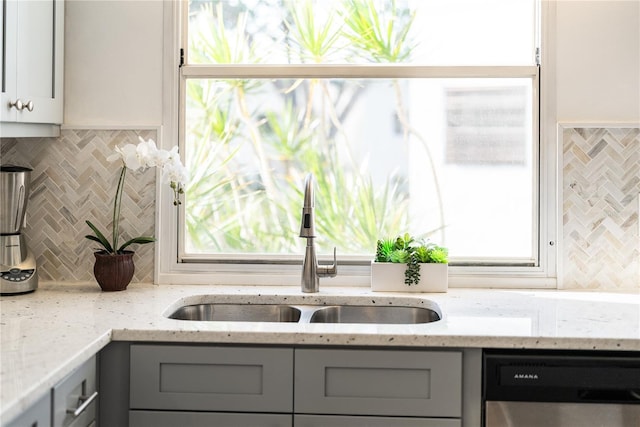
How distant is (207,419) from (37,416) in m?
0.54

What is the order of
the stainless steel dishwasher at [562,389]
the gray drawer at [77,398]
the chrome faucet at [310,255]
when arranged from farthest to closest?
the chrome faucet at [310,255], the stainless steel dishwasher at [562,389], the gray drawer at [77,398]

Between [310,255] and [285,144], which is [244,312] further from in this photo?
[285,144]

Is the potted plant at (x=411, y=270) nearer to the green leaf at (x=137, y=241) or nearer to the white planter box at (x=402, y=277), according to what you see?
the white planter box at (x=402, y=277)

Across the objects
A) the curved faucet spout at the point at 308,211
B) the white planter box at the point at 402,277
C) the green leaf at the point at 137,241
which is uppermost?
the curved faucet spout at the point at 308,211

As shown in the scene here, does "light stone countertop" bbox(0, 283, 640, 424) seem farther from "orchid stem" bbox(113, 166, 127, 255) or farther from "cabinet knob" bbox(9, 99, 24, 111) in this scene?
"cabinet knob" bbox(9, 99, 24, 111)

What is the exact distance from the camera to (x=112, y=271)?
2.52 meters

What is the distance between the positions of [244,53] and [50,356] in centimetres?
149

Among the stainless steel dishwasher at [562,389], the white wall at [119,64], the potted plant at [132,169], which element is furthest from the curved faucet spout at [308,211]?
the stainless steel dishwasher at [562,389]

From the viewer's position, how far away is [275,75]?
2770 mm

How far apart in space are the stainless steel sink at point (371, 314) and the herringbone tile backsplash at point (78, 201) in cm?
69

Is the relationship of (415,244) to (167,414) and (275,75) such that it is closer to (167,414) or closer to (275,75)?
(275,75)

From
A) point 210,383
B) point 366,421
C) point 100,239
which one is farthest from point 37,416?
point 100,239

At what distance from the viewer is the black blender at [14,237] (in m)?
2.43

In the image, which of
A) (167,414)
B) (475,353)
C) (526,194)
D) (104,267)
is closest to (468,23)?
(526,194)
